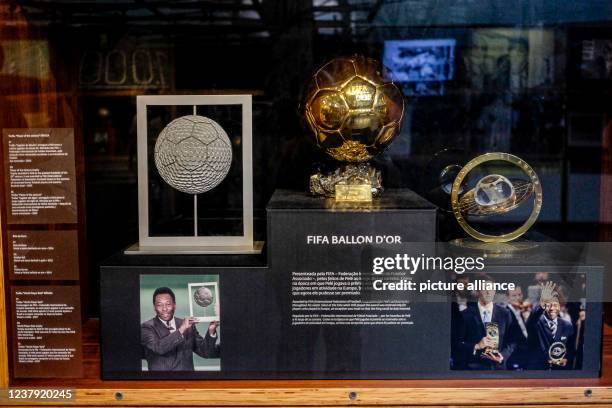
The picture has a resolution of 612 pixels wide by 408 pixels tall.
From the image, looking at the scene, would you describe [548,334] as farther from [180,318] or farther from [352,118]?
[180,318]

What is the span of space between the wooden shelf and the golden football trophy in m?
0.48

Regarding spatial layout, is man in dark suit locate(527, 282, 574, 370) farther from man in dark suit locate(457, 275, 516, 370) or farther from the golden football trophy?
the golden football trophy

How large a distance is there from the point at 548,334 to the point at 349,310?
483 millimetres

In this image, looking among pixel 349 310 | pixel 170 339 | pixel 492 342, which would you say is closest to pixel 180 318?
pixel 170 339

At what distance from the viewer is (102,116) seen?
1979 mm

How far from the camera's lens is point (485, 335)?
1647 millimetres

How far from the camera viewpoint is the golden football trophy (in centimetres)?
174

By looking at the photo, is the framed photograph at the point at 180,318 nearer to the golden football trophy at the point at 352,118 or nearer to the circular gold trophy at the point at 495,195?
the golden football trophy at the point at 352,118

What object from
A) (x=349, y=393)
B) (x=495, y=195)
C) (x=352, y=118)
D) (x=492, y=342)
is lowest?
(x=349, y=393)

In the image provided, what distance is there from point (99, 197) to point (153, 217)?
0.30m

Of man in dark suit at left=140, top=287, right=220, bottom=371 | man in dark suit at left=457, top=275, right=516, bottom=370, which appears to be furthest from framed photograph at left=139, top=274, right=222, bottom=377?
man in dark suit at left=457, top=275, right=516, bottom=370

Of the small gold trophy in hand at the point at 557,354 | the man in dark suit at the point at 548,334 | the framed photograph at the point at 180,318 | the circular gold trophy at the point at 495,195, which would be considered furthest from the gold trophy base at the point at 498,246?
the framed photograph at the point at 180,318

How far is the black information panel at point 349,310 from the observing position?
1.63m

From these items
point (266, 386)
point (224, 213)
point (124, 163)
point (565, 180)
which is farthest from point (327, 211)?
point (565, 180)
